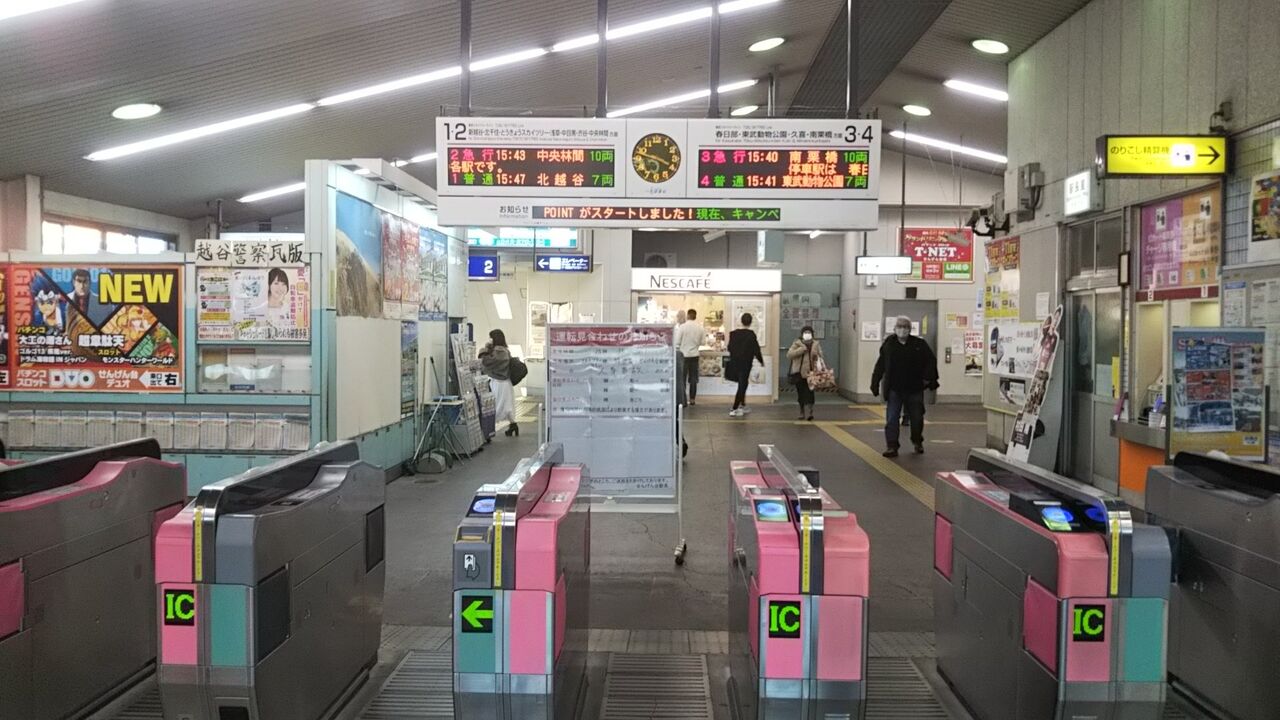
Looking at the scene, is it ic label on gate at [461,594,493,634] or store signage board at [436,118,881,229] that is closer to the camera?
ic label on gate at [461,594,493,634]

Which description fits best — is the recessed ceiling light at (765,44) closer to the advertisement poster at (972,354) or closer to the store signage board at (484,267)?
the store signage board at (484,267)

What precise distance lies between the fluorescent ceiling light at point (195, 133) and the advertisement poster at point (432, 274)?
2.27m

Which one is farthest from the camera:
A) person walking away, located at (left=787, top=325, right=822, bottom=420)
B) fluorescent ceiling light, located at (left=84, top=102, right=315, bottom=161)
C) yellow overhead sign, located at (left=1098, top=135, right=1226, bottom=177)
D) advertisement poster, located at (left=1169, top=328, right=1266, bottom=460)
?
person walking away, located at (left=787, top=325, right=822, bottom=420)

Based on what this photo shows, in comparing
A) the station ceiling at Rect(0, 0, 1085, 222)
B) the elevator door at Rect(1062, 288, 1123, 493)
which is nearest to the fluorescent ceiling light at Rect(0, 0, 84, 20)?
the station ceiling at Rect(0, 0, 1085, 222)

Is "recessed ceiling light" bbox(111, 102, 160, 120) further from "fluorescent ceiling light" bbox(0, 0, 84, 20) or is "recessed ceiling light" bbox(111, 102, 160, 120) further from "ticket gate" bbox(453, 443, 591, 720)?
"ticket gate" bbox(453, 443, 591, 720)

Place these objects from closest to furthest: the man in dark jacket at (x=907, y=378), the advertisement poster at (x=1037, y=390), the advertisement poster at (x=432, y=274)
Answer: the advertisement poster at (x=1037, y=390) < the advertisement poster at (x=432, y=274) < the man in dark jacket at (x=907, y=378)

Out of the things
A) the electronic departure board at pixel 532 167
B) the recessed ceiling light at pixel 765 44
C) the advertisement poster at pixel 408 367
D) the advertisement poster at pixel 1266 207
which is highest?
the recessed ceiling light at pixel 765 44

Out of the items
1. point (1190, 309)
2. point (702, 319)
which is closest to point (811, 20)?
point (1190, 309)

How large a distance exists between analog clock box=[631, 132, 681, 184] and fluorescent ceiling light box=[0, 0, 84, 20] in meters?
4.60

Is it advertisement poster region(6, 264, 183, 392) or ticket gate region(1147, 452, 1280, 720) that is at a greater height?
advertisement poster region(6, 264, 183, 392)

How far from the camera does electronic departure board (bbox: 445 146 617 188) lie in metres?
6.23

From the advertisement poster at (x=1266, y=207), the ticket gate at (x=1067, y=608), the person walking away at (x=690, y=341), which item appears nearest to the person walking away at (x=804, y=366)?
the person walking away at (x=690, y=341)

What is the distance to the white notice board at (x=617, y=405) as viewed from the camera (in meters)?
6.54

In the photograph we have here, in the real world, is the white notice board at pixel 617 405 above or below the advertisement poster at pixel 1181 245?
below
